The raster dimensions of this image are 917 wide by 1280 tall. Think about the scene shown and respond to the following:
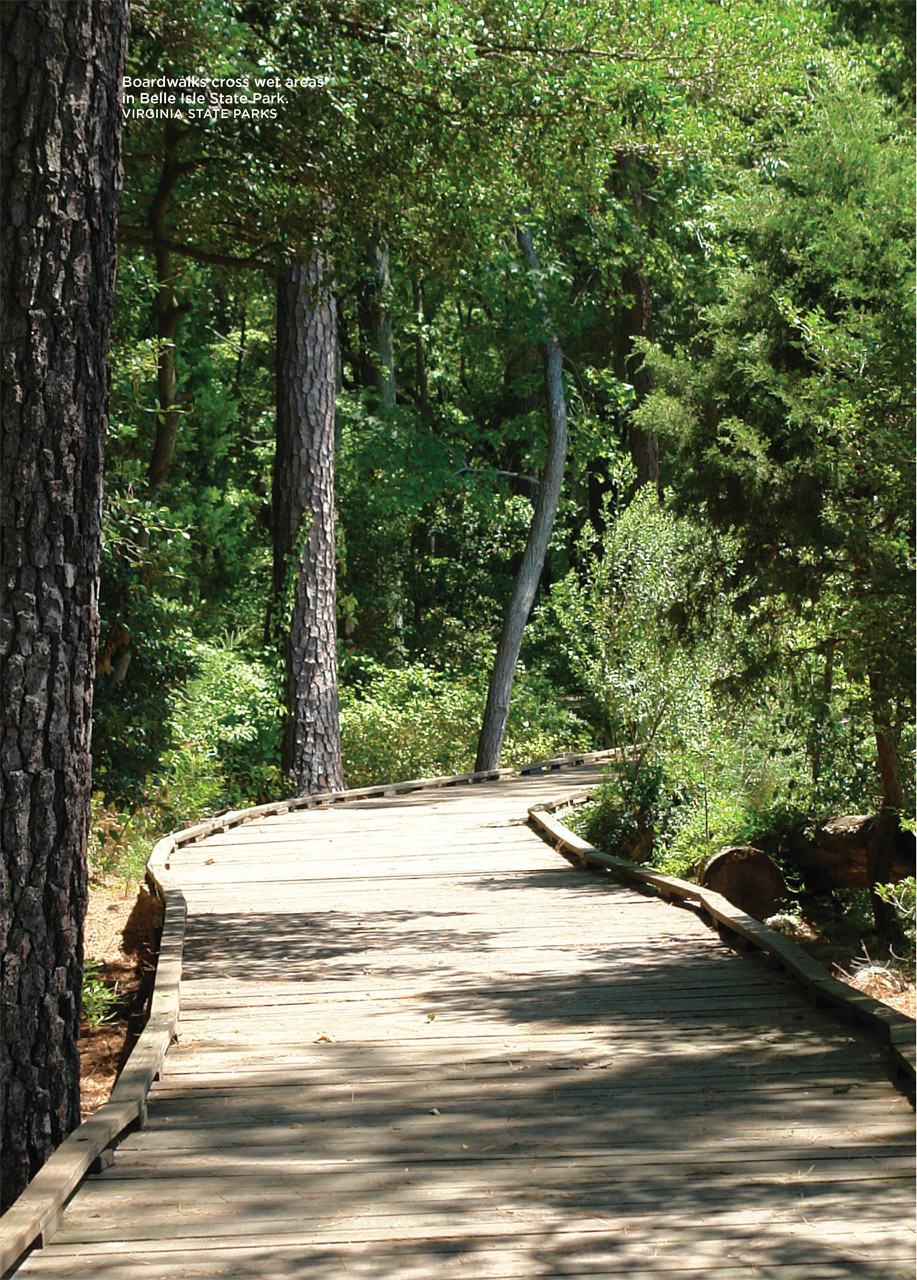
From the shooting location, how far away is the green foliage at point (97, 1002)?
745 centimetres

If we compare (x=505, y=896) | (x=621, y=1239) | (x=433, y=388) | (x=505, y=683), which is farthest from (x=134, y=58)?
(x=433, y=388)

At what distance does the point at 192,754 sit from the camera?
13727 millimetres

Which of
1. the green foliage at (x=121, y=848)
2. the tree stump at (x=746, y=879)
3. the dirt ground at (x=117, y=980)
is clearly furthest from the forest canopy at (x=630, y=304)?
the dirt ground at (x=117, y=980)

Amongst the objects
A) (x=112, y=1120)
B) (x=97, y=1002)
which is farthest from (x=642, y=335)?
(x=112, y=1120)

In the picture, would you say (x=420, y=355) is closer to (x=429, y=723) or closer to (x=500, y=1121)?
(x=429, y=723)

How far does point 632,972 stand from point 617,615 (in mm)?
7232

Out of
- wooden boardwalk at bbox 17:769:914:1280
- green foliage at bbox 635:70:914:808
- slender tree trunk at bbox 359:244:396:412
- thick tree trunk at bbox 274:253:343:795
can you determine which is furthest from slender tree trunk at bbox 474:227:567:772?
wooden boardwalk at bbox 17:769:914:1280

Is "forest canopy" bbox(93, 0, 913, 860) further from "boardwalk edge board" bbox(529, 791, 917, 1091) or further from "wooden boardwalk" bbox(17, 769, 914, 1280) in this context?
"wooden boardwalk" bbox(17, 769, 914, 1280)

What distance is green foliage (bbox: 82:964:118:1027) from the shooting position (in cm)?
745

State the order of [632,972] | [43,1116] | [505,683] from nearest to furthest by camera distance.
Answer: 1. [43,1116]
2. [632,972]
3. [505,683]

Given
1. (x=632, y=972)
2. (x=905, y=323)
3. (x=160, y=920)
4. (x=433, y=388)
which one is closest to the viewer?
(x=632, y=972)

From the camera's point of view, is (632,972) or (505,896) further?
(505,896)

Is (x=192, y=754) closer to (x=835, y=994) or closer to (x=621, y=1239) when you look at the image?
(x=835, y=994)

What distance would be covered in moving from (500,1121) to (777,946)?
92.5 inches
